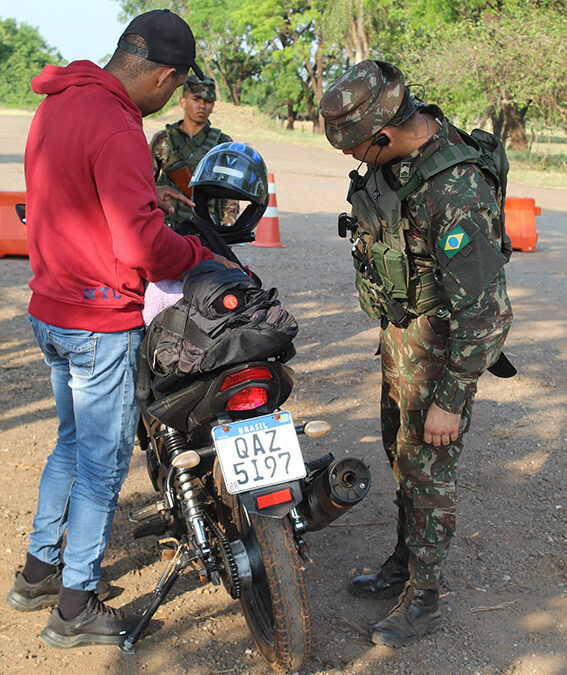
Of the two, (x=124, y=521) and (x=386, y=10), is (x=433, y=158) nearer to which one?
(x=124, y=521)

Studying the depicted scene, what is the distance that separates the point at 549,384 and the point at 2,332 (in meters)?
4.67

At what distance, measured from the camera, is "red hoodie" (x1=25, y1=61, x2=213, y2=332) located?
7.74 feet

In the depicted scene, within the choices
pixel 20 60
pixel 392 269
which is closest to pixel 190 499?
pixel 392 269

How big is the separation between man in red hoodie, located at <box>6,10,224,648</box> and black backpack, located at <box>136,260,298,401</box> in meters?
0.12

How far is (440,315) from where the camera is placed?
2.74 m

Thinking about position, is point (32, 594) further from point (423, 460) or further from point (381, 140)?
point (381, 140)

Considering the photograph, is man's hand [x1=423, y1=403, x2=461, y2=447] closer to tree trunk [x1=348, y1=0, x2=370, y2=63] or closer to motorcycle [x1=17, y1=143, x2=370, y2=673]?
motorcycle [x1=17, y1=143, x2=370, y2=673]

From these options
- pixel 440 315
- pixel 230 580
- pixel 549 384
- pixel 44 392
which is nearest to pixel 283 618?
pixel 230 580

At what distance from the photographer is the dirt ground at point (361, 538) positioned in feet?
8.99

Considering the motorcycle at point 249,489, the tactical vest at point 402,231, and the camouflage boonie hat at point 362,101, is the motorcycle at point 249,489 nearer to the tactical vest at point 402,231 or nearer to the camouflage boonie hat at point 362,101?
the tactical vest at point 402,231

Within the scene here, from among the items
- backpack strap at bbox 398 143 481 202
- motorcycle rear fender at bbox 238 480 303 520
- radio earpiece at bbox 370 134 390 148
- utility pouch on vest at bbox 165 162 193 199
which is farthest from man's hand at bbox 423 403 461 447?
utility pouch on vest at bbox 165 162 193 199

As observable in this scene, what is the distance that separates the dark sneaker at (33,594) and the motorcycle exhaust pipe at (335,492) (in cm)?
119

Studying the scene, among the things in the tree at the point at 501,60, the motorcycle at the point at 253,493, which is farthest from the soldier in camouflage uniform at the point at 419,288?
the tree at the point at 501,60

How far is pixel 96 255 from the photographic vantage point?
2518 mm
